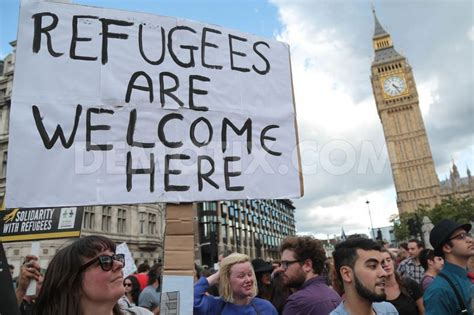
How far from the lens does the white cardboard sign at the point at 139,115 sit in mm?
2449

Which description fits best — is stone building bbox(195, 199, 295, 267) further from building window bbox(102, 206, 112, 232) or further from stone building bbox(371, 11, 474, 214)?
stone building bbox(371, 11, 474, 214)

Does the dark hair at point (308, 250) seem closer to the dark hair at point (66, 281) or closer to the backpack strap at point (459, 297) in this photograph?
the backpack strap at point (459, 297)

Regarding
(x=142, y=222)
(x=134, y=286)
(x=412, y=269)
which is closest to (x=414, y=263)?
(x=412, y=269)

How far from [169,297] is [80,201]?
2.92ft

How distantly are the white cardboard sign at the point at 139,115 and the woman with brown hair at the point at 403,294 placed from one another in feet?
5.70

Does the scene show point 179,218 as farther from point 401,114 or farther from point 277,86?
point 401,114

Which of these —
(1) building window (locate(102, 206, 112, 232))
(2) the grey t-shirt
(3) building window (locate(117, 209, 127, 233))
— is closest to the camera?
(2) the grey t-shirt

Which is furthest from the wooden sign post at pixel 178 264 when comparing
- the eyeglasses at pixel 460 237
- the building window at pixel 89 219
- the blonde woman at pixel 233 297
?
the building window at pixel 89 219

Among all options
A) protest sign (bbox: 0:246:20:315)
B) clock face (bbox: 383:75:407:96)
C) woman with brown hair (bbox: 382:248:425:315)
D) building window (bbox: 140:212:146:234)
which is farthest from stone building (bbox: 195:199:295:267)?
clock face (bbox: 383:75:407:96)

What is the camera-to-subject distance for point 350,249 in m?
2.61

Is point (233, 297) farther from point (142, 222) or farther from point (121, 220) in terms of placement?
point (142, 222)

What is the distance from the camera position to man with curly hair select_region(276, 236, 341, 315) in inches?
114

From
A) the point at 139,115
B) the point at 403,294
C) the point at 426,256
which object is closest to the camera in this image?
the point at 139,115

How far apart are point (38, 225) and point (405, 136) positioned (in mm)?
96472
